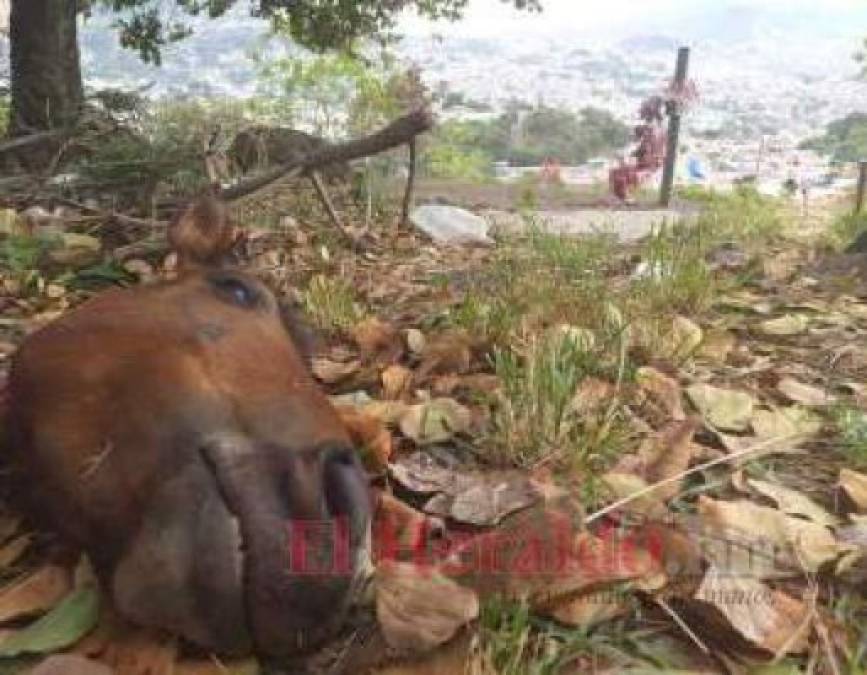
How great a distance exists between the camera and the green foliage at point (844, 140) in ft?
54.7

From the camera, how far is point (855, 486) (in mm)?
1966

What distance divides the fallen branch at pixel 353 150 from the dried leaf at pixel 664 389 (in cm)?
134

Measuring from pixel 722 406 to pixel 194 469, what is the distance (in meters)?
1.37

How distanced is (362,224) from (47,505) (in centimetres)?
408

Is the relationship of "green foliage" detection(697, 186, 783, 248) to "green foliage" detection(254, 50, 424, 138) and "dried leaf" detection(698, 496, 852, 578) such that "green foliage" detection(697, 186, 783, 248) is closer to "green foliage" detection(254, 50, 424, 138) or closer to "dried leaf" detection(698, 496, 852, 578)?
"dried leaf" detection(698, 496, 852, 578)

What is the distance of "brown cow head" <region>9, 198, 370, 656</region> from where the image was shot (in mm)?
1285

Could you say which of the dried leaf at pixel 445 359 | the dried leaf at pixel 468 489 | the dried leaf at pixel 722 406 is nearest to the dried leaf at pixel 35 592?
the dried leaf at pixel 468 489

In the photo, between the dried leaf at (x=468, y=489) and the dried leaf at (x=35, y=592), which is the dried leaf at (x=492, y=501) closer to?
the dried leaf at (x=468, y=489)

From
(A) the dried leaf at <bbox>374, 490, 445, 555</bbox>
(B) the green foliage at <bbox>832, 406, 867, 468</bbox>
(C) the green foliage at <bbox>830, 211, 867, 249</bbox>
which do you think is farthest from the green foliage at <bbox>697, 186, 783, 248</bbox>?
(A) the dried leaf at <bbox>374, 490, 445, 555</bbox>

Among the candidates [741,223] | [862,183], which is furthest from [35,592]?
[862,183]

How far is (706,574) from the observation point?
1.59 meters

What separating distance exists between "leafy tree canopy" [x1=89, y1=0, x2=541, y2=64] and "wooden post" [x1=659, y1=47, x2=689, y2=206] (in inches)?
161

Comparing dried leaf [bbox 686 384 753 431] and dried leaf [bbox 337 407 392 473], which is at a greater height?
dried leaf [bbox 337 407 392 473]

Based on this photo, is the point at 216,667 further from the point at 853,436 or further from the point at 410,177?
the point at 410,177
